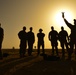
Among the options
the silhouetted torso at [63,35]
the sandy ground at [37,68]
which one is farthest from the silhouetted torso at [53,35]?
the sandy ground at [37,68]

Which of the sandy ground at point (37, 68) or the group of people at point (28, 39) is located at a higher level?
the group of people at point (28, 39)

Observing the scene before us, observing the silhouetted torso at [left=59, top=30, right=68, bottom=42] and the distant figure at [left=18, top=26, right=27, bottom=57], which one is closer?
the distant figure at [left=18, top=26, right=27, bottom=57]

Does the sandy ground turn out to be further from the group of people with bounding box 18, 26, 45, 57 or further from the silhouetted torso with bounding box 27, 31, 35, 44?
the silhouetted torso with bounding box 27, 31, 35, 44

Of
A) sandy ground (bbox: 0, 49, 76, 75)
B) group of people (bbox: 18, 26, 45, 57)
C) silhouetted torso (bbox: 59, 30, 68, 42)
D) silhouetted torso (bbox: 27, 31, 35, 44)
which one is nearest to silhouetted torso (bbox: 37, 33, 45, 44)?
group of people (bbox: 18, 26, 45, 57)

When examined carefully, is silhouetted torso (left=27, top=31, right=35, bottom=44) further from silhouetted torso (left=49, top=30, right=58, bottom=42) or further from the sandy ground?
the sandy ground

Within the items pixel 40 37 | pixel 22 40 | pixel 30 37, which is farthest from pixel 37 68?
pixel 40 37

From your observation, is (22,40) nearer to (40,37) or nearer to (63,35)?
(40,37)

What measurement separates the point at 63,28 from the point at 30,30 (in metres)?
2.59

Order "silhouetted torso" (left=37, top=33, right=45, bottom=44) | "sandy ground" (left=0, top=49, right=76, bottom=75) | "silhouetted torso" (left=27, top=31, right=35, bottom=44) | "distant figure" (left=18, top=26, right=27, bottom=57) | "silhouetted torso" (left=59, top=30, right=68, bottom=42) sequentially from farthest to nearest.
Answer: "silhouetted torso" (left=37, top=33, right=45, bottom=44) < "silhouetted torso" (left=27, top=31, right=35, bottom=44) < "silhouetted torso" (left=59, top=30, right=68, bottom=42) < "distant figure" (left=18, top=26, right=27, bottom=57) < "sandy ground" (left=0, top=49, right=76, bottom=75)

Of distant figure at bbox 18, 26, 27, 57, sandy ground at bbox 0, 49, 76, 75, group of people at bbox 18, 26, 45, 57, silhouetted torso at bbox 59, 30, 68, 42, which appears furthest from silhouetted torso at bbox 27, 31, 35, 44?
sandy ground at bbox 0, 49, 76, 75

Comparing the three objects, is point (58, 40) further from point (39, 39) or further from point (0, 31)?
point (0, 31)

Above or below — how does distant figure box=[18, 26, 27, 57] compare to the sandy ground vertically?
above

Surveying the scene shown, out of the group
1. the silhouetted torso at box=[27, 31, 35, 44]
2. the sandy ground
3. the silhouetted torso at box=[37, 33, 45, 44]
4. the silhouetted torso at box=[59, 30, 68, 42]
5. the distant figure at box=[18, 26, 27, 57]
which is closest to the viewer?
the sandy ground

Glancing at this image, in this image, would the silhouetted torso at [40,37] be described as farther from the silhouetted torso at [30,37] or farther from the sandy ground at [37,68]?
the sandy ground at [37,68]
